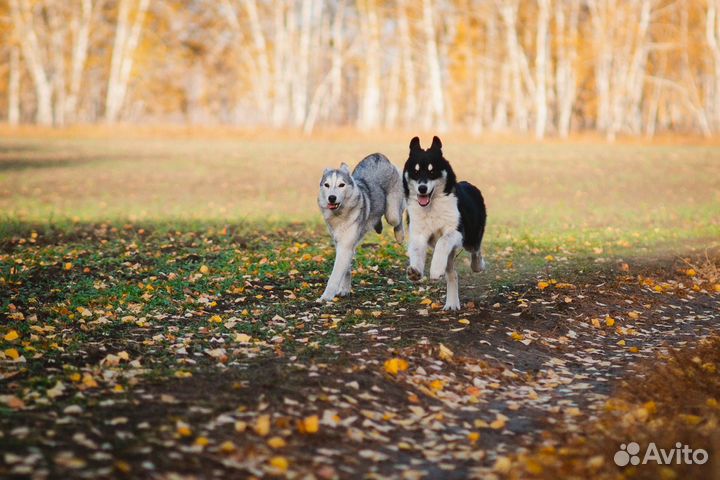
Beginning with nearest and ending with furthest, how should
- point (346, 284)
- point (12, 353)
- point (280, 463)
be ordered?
point (280, 463)
point (12, 353)
point (346, 284)

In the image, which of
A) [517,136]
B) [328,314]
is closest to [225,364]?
[328,314]

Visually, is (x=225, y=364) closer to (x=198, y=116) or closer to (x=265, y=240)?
(x=265, y=240)

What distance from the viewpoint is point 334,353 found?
7.88 meters

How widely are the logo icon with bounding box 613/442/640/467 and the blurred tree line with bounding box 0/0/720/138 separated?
135 feet

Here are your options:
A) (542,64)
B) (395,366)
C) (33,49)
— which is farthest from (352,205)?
(33,49)

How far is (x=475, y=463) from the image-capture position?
5738mm

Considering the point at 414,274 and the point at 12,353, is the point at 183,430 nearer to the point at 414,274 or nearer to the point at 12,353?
the point at 12,353

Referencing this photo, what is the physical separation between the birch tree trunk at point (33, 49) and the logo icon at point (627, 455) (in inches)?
1930

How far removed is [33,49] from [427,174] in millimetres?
45928

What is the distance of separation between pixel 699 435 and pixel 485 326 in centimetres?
355

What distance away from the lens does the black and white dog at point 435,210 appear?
28.8ft

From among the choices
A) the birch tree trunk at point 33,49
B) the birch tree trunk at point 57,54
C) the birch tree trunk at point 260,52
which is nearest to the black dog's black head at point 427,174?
the birch tree trunk at point 260,52

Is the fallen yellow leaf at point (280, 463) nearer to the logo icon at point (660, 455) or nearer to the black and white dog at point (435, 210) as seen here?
the logo icon at point (660, 455)

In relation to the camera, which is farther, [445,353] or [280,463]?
[445,353]
